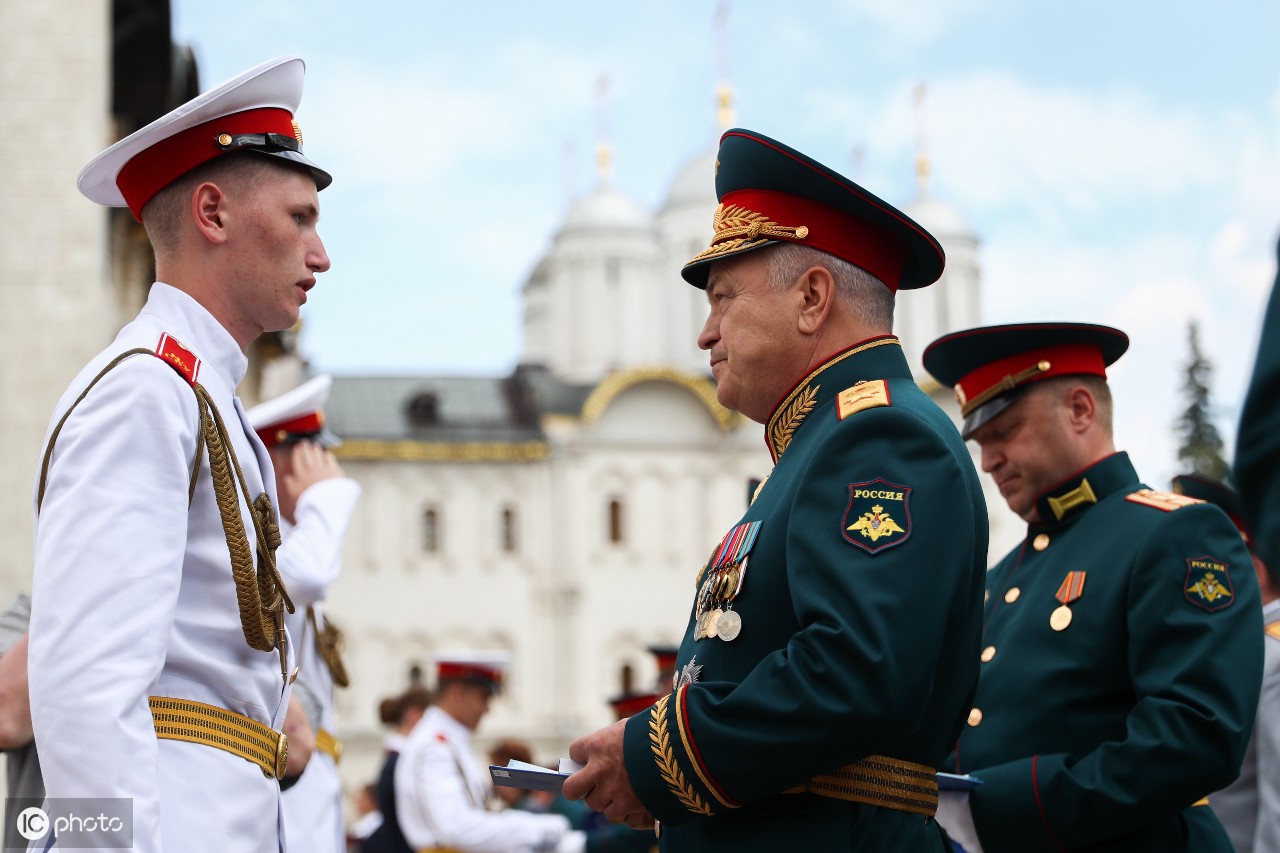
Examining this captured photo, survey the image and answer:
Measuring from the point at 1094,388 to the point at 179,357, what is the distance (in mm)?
2610

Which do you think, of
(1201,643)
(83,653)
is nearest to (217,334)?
(83,653)

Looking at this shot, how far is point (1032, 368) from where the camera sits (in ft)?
14.8

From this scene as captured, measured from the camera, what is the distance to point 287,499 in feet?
18.8

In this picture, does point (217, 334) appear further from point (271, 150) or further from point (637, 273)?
point (637, 273)

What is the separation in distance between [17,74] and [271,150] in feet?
34.2

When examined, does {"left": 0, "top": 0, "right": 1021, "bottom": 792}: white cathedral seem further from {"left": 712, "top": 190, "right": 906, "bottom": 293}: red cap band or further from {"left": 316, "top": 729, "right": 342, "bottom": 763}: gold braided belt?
{"left": 712, "top": 190, "right": 906, "bottom": 293}: red cap band

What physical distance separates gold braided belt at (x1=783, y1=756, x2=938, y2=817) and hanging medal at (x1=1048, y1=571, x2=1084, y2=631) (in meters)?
1.19

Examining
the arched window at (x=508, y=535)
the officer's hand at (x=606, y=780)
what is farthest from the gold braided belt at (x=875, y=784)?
the arched window at (x=508, y=535)

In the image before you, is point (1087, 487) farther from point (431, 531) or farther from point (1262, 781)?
point (431, 531)

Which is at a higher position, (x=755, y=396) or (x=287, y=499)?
(x=755, y=396)

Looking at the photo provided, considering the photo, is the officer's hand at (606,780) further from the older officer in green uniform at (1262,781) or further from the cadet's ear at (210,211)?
the older officer in green uniform at (1262,781)

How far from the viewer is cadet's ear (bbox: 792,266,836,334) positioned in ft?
10.6

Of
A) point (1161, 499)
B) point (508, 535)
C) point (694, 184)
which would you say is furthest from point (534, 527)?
point (1161, 499)

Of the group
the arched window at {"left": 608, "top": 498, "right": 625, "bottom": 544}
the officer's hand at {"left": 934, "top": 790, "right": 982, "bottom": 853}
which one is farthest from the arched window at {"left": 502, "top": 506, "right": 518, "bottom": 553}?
the officer's hand at {"left": 934, "top": 790, "right": 982, "bottom": 853}
